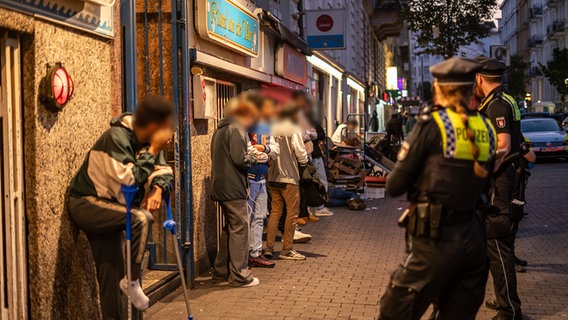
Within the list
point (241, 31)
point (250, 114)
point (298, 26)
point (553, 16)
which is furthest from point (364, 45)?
point (553, 16)

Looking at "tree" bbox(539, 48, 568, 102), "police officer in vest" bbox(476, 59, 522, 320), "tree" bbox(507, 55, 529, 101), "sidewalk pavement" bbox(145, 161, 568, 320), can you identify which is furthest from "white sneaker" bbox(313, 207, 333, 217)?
"tree" bbox(507, 55, 529, 101)

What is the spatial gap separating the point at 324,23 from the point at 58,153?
12890 millimetres

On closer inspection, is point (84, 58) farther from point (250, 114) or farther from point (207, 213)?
point (207, 213)

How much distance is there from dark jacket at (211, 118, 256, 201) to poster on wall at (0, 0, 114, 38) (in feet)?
6.80

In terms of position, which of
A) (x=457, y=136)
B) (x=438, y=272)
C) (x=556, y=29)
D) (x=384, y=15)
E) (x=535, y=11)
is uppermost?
(x=535, y=11)

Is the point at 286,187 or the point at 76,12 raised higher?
the point at 76,12

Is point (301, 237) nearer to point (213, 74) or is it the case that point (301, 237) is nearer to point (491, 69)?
point (213, 74)

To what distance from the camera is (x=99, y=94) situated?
624 centimetres

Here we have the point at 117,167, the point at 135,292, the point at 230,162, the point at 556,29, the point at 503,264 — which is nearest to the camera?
the point at 117,167

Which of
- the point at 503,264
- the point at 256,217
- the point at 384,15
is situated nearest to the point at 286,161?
the point at 256,217

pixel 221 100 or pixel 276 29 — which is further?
pixel 276 29

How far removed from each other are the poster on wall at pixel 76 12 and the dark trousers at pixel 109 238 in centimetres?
121

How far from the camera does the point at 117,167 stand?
5152 millimetres

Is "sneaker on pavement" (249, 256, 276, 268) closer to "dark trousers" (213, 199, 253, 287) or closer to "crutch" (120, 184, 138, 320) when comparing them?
"dark trousers" (213, 199, 253, 287)
